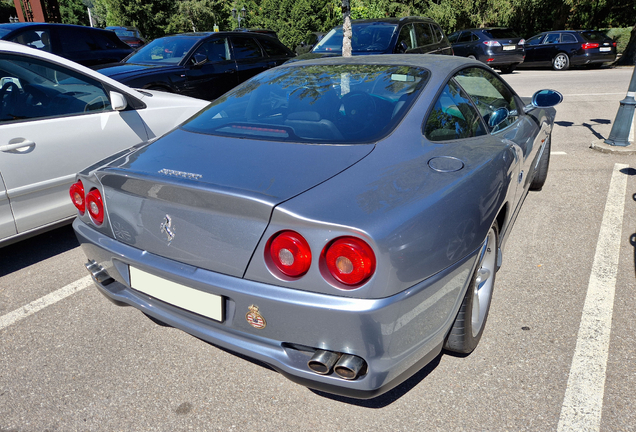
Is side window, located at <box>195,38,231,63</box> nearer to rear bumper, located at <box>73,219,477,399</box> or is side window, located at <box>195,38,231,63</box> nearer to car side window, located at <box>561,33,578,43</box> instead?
rear bumper, located at <box>73,219,477,399</box>

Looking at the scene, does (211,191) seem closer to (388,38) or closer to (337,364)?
(337,364)

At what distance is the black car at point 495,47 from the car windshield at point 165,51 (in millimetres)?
11248

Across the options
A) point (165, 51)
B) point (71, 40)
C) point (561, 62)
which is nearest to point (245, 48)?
point (165, 51)

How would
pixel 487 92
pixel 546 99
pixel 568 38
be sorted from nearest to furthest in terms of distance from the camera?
pixel 487 92
pixel 546 99
pixel 568 38

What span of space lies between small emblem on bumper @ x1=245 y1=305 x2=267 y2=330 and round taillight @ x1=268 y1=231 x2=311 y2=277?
0.19 meters

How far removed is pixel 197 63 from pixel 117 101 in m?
4.03

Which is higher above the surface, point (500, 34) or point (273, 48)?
point (273, 48)

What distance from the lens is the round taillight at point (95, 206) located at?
2.23 m

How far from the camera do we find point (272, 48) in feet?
29.0

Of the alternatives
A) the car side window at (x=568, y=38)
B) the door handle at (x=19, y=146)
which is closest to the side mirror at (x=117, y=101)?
the door handle at (x=19, y=146)

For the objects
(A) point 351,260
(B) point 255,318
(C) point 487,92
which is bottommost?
(B) point 255,318

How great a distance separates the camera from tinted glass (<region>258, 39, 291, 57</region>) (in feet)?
28.6

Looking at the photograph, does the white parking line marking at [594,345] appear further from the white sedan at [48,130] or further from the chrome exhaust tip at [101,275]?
the white sedan at [48,130]

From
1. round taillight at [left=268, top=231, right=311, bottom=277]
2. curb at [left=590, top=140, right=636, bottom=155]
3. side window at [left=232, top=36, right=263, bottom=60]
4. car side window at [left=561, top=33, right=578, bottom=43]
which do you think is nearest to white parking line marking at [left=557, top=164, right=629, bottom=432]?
round taillight at [left=268, top=231, right=311, bottom=277]
